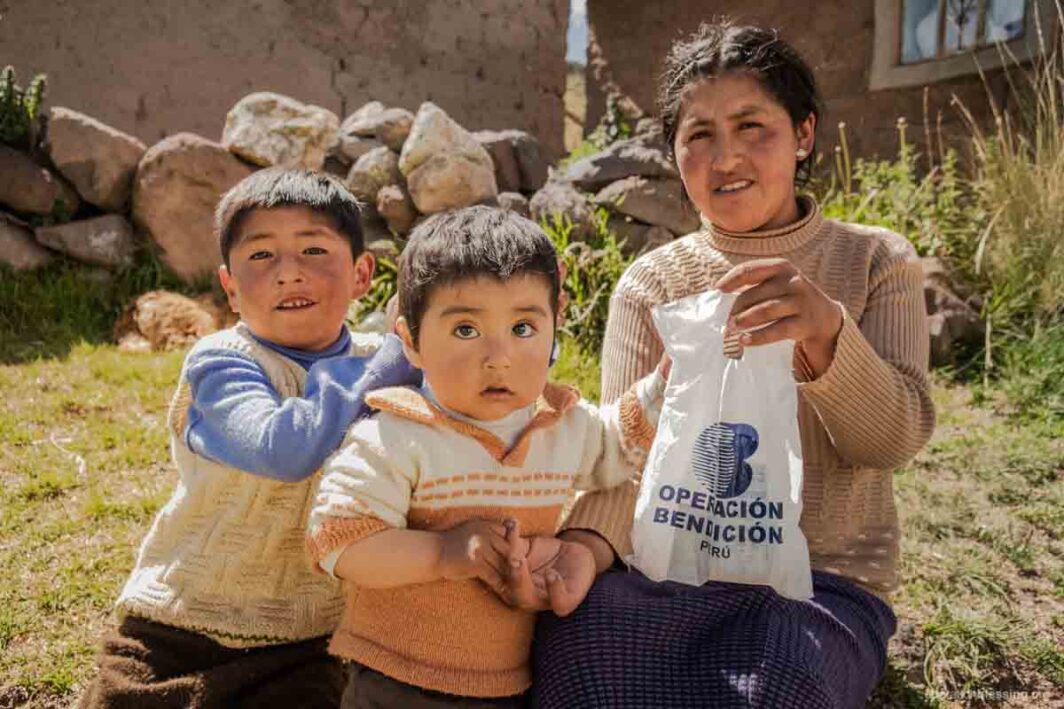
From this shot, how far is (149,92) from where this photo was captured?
6738mm

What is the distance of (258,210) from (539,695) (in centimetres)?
108

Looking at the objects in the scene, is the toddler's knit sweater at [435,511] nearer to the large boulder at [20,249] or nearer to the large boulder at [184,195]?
the large boulder at [184,195]

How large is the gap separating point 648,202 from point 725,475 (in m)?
3.96

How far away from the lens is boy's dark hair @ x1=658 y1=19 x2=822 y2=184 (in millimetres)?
1851

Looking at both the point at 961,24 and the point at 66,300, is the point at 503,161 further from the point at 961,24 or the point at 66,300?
the point at 961,24

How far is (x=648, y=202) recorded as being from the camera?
534 cm

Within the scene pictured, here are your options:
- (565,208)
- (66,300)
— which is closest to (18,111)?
(66,300)

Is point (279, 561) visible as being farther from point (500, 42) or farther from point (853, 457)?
point (500, 42)

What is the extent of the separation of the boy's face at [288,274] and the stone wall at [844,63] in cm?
520

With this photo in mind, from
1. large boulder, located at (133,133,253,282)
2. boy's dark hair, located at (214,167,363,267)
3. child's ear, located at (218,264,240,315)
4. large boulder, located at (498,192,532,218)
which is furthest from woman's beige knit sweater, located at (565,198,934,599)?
large boulder, located at (133,133,253,282)

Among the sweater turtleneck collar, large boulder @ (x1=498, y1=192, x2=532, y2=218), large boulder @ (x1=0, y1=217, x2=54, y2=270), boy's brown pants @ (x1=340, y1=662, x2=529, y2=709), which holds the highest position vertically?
the sweater turtleneck collar

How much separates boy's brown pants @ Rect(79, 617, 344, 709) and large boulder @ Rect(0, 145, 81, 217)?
14.9 feet

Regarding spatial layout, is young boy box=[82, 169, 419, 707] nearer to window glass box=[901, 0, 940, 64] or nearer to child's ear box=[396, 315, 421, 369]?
child's ear box=[396, 315, 421, 369]

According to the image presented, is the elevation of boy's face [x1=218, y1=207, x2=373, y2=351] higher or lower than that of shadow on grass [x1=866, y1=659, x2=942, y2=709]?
higher
